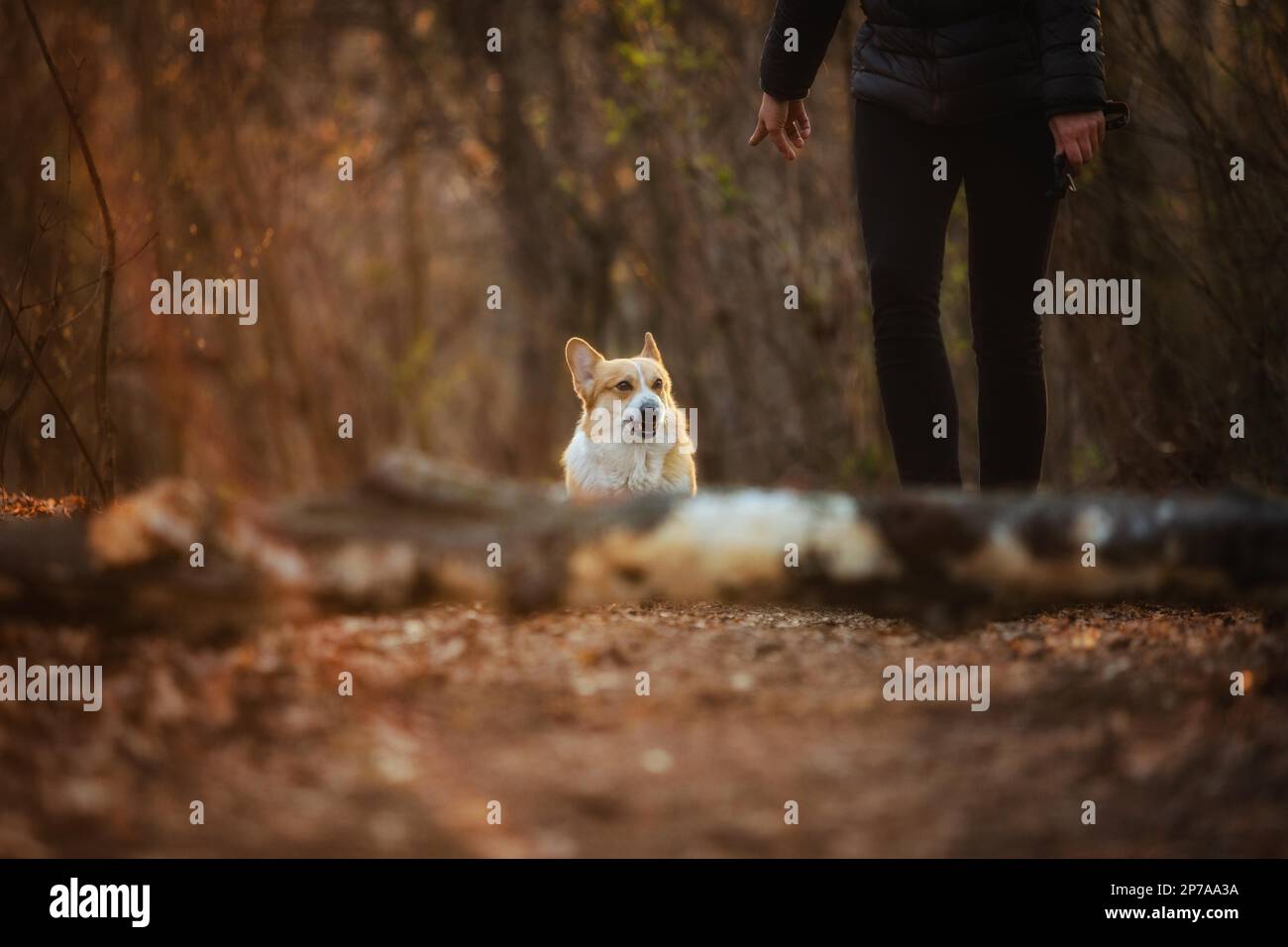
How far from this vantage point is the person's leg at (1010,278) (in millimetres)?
3398

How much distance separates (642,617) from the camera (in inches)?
131

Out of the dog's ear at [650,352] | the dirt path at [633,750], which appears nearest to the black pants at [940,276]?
the dirt path at [633,750]

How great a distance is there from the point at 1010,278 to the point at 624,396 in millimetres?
1937

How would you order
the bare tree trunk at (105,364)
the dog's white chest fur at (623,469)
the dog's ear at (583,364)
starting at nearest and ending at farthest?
the bare tree trunk at (105,364) < the dog's white chest fur at (623,469) < the dog's ear at (583,364)

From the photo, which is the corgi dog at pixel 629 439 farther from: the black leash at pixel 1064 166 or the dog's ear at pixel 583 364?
the black leash at pixel 1064 166

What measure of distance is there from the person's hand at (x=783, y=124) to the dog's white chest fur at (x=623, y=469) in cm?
149

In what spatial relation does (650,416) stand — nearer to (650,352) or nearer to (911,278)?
(650,352)

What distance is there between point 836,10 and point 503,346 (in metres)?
14.0

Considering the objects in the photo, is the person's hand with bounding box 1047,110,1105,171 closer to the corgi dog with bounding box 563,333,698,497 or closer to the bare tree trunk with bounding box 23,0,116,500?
the corgi dog with bounding box 563,333,698,497

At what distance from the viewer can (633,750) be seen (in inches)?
90.0

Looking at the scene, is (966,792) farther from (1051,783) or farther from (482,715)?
(482,715)

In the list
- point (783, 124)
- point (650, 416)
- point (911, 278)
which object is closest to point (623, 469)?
point (650, 416)
